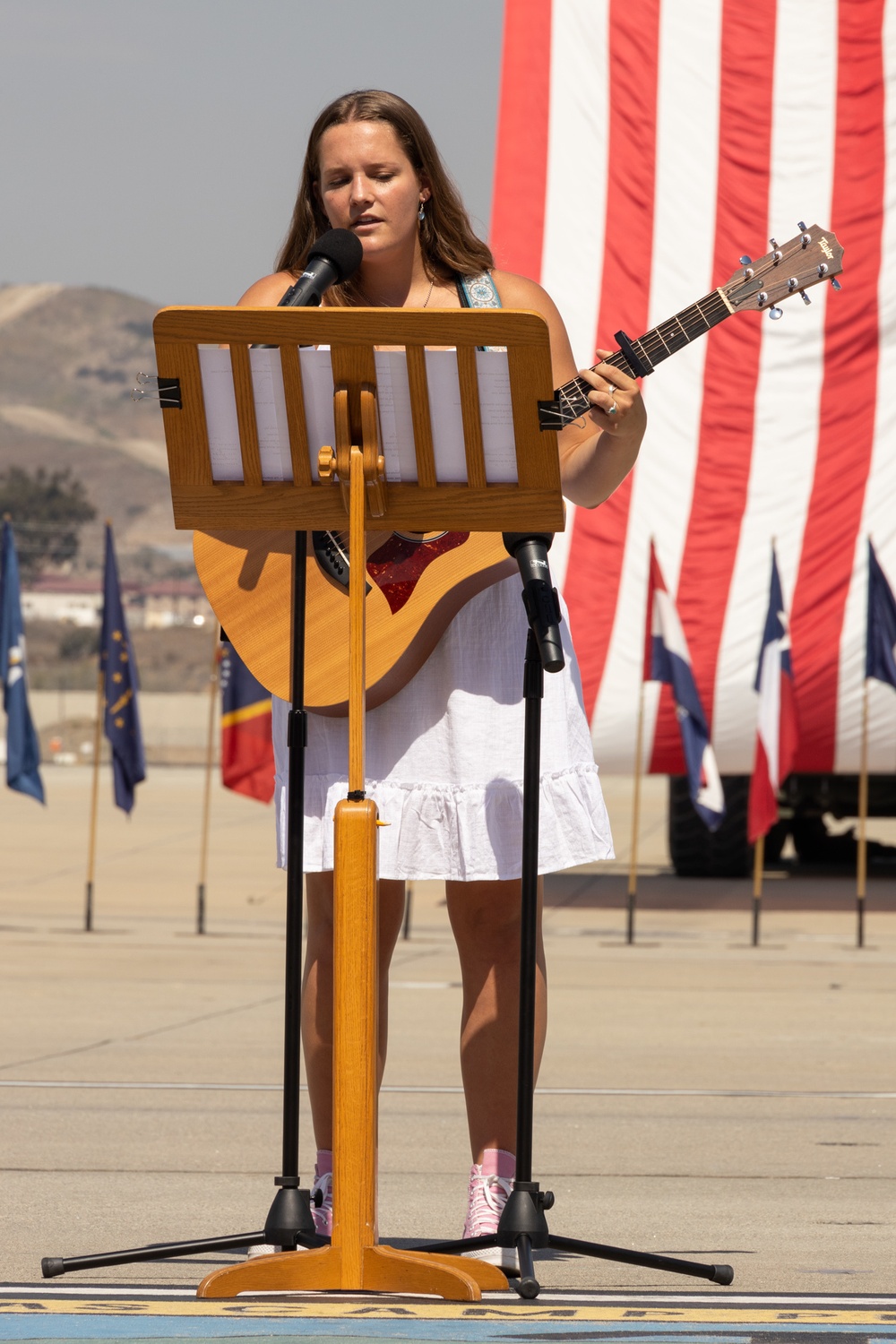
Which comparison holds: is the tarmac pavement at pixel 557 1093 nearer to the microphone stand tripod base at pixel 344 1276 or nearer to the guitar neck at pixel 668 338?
the microphone stand tripod base at pixel 344 1276

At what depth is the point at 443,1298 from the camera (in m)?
2.62

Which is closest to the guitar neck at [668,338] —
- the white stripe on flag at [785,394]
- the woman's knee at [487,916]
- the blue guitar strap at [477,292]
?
the blue guitar strap at [477,292]

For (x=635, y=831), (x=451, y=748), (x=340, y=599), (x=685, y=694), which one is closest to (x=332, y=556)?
(x=340, y=599)

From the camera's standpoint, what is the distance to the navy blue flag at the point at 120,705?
10742 mm

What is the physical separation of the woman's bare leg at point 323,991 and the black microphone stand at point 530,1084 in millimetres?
289

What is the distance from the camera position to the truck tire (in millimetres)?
12891

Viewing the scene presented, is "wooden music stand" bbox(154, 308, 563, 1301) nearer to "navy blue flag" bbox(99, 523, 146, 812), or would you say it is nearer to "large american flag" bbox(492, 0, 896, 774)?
"navy blue flag" bbox(99, 523, 146, 812)

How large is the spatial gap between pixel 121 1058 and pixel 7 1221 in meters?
2.22

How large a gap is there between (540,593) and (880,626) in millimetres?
7995

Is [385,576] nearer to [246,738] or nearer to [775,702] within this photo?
[775,702]

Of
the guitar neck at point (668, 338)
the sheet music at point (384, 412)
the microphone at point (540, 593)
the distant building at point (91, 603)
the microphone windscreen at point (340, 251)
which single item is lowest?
the microphone at point (540, 593)

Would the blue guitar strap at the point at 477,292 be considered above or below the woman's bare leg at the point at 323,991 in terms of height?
above

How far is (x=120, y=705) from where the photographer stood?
35.7 ft

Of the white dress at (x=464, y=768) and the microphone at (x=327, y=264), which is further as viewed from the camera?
the white dress at (x=464, y=768)
